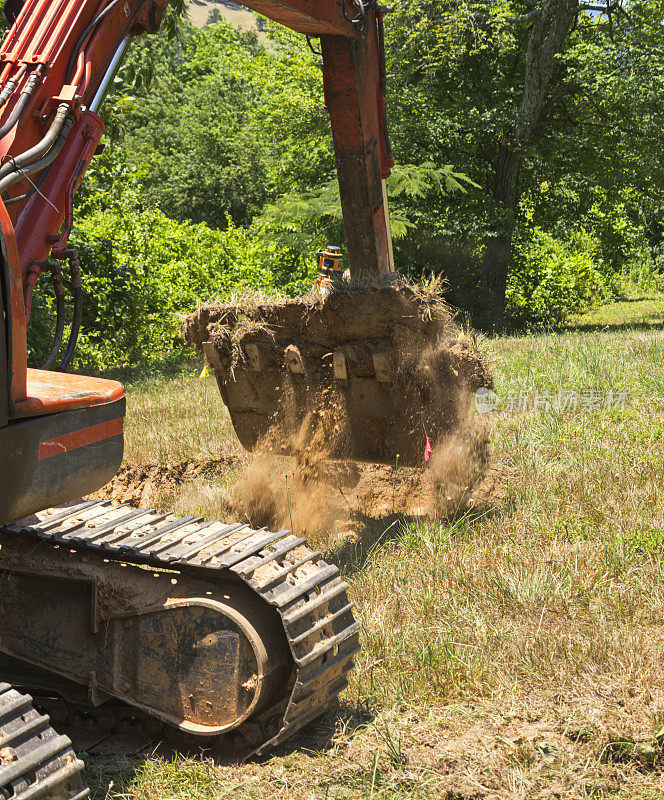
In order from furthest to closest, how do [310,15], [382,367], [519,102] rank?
[519,102] < [382,367] < [310,15]

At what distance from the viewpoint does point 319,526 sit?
5227mm

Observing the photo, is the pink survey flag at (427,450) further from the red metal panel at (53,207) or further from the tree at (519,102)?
the tree at (519,102)

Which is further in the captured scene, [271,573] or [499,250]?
[499,250]

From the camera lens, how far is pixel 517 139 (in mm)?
15531

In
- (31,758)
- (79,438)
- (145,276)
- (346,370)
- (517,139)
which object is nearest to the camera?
(31,758)

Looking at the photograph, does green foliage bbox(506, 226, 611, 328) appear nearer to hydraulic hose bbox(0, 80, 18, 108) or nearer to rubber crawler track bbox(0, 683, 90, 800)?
hydraulic hose bbox(0, 80, 18, 108)

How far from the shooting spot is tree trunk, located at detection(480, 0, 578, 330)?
14773 mm

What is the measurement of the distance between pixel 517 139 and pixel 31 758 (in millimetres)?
15103

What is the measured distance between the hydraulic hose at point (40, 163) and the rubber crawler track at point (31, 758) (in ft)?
5.02

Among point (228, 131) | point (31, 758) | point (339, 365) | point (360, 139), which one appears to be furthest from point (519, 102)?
point (31, 758)

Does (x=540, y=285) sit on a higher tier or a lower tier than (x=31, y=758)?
higher

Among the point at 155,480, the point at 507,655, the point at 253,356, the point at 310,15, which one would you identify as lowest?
the point at 507,655

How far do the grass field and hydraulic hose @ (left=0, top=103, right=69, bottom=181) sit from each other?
6.80ft

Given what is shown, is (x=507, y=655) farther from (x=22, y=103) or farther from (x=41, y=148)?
(x=22, y=103)
